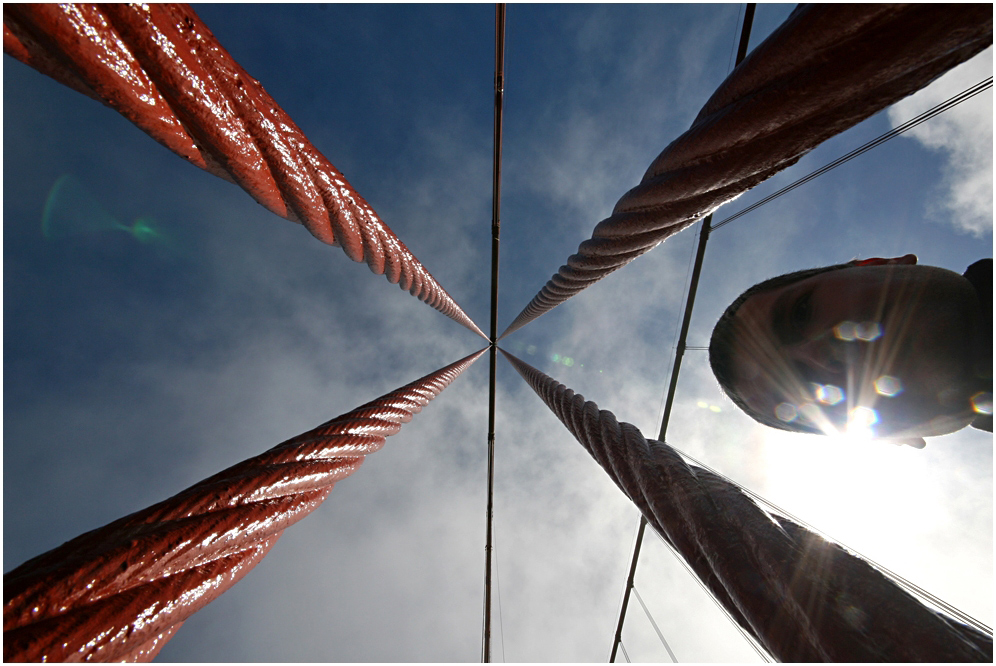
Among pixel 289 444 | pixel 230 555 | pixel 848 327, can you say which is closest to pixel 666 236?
pixel 848 327

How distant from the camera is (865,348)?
1.20m

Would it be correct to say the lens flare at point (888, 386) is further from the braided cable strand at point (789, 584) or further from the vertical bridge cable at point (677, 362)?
the vertical bridge cable at point (677, 362)

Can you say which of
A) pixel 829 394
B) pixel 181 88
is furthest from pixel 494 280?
pixel 181 88

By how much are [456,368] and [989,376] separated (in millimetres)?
4118

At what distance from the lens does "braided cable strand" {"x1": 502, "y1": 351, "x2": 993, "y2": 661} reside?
1.77 ft

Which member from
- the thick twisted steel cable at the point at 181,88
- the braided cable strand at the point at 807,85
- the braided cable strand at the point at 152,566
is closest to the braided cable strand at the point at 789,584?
the braided cable strand at the point at 807,85

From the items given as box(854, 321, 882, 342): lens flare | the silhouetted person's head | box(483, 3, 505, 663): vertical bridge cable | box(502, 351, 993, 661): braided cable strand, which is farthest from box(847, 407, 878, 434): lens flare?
box(483, 3, 505, 663): vertical bridge cable

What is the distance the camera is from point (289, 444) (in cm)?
124

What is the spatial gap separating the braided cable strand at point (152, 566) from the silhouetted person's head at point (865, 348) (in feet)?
5.53

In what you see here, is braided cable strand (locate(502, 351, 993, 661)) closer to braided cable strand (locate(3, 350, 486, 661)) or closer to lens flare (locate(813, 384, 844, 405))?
lens flare (locate(813, 384, 844, 405))

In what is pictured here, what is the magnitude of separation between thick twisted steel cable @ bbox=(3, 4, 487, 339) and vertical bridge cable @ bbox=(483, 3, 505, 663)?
6.85 feet

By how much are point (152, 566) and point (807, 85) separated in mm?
1437

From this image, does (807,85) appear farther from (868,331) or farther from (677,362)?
(677,362)

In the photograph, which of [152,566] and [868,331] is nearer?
[152,566]
